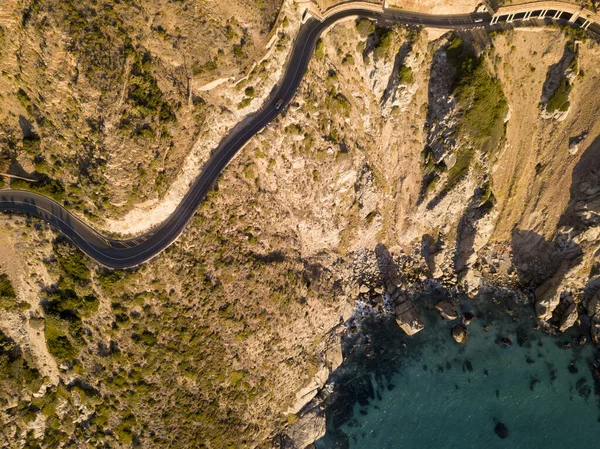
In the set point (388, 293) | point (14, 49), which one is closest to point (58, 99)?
point (14, 49)

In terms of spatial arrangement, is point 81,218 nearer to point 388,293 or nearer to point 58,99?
point 58,99

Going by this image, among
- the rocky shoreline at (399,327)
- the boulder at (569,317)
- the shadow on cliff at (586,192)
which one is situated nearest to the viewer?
the shadow on cliff at (586,192)

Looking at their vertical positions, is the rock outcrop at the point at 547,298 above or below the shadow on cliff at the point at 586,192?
below

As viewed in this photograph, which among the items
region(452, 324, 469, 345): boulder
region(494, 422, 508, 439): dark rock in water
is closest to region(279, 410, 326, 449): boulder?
region(452, 324, 469, 345): boulder

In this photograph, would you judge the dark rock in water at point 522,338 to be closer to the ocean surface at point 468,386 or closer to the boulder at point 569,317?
the ocean surface at point 468,386

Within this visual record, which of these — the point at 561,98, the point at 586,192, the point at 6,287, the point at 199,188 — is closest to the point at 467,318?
the point at 586,192

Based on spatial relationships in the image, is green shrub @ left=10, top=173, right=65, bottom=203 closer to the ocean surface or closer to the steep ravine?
the steep ravine

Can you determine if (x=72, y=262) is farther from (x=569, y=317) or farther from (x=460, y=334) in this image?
(x=569, y=317)

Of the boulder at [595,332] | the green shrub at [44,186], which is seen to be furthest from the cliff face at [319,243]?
the boulder at [595,332]
